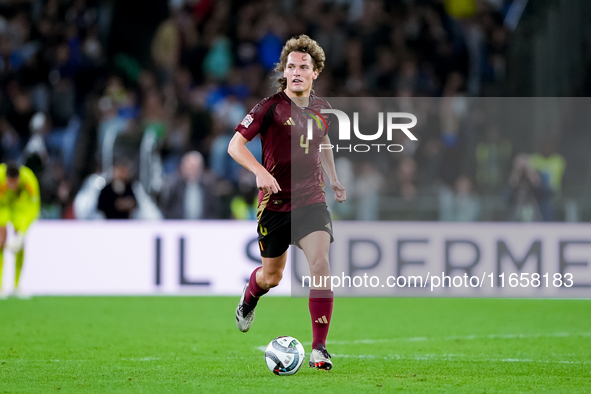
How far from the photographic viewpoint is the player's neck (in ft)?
18.7

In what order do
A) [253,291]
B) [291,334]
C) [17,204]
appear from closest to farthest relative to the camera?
1. [253,291]
2. [291,334]
3. [17,204]

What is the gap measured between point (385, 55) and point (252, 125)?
9.67 meters

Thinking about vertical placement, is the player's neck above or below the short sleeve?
above

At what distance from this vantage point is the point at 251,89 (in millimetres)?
14688

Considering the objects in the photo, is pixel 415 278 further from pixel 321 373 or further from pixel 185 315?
pixel 321 373

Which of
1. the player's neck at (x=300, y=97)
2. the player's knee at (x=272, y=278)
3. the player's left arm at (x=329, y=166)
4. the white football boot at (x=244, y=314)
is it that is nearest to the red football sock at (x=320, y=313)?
the player's knee at (x=272, y=278)

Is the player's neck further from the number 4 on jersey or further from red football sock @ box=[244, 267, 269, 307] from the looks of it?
red football sock @ box=[244, 267, 269, 307]

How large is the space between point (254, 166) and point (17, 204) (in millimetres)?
6718

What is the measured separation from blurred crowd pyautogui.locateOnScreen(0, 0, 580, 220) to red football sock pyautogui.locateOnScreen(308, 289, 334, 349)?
5840 millimetres

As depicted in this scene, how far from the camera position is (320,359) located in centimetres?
544

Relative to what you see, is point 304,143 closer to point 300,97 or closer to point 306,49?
point 300,97

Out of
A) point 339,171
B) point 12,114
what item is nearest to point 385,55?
point 339,171

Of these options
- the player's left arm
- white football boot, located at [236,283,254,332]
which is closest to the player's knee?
white football boot, located at [236,283,254,332]

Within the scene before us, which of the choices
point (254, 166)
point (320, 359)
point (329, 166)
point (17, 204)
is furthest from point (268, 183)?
point (17, 204)
